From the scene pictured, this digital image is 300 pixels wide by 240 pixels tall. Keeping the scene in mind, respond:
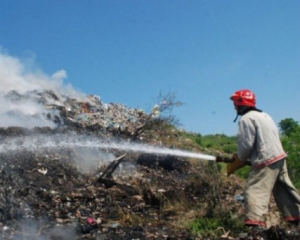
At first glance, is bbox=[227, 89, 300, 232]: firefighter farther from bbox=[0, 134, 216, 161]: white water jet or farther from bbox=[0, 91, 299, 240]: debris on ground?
bbox=[0, 134, 216, 161]: white water jet

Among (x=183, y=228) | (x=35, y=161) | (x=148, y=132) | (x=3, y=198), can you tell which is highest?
(x=148, y=132)

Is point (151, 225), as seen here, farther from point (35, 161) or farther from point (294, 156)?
point (294, 156)

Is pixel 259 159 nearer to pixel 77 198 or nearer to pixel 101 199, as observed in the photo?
pixel 101 199

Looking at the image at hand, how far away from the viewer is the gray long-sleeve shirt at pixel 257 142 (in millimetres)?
5320

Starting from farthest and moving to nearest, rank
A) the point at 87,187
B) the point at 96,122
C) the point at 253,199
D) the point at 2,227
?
the point at 96,122, the point at 87,187, the point at 2,227, the point at 253,199

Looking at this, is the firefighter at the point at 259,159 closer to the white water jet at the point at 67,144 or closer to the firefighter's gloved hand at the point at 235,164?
the firefighter's gloved hand at the point at 235,164

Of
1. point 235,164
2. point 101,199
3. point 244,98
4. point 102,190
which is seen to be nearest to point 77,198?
point 101,199

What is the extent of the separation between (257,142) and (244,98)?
543 millimetres

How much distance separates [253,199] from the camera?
523cm

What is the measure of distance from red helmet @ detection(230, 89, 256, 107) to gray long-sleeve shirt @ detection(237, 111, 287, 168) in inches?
7.7

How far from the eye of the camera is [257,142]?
17.6 feet

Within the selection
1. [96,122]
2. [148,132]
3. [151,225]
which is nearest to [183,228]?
[151,225]

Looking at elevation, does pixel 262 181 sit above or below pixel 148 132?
below

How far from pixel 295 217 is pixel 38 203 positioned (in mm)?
3669
